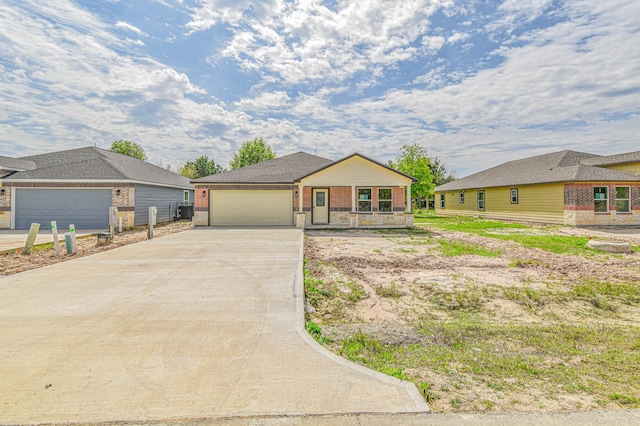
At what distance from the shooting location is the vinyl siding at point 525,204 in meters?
20.0

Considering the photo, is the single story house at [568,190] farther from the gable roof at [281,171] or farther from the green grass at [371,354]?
the green grass at [371,354]

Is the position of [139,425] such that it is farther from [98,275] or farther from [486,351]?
[98,275]

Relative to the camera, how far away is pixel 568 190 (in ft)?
63.1

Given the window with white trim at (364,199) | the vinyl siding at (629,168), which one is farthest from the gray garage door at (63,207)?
the vinyl siding at (629,168)

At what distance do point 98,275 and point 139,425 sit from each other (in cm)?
612

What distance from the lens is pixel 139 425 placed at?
8.26 feet

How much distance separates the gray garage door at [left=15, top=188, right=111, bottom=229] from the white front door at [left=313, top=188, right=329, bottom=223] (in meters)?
11.8

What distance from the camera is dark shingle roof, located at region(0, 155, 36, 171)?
1839 cm

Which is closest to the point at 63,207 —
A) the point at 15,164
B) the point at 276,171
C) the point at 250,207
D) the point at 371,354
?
the point at 15,164

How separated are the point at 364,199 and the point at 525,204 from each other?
1214cm

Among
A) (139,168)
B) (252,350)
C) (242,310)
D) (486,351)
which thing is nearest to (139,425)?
(252,350)

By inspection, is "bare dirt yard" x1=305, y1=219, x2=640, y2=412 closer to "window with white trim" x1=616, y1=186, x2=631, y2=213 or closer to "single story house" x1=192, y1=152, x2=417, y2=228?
"single story house" x1=192, y1=152, x2=417, y2=228

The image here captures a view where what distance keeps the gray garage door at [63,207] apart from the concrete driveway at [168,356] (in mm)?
12656

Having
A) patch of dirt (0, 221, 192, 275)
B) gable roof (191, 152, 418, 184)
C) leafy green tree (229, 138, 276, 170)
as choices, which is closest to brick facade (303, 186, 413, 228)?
gable roof (191, 152, 418, 184)
